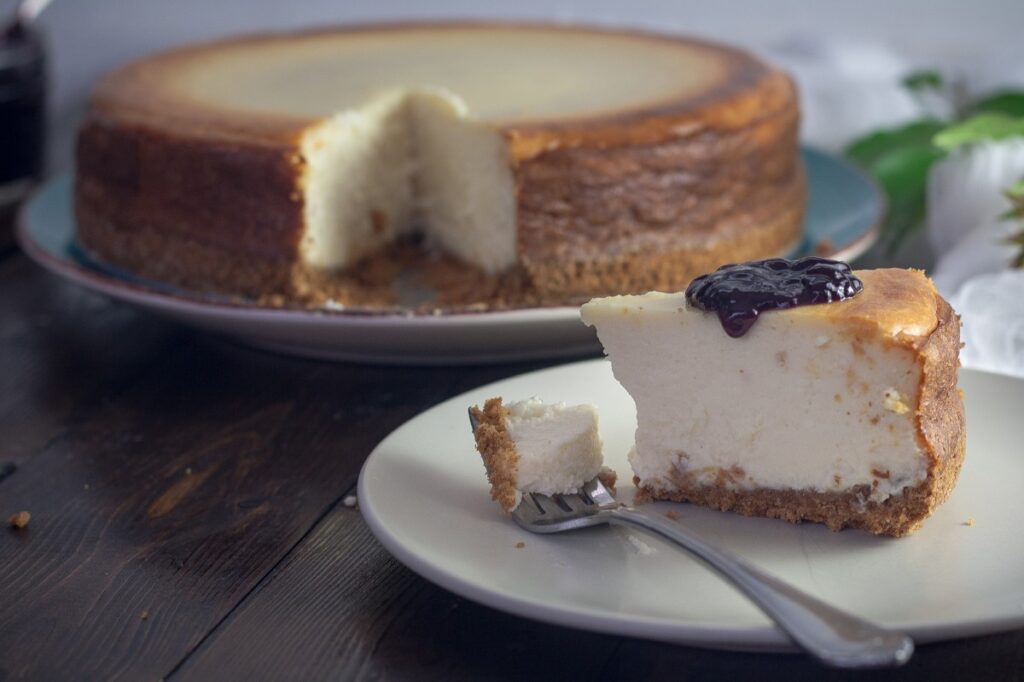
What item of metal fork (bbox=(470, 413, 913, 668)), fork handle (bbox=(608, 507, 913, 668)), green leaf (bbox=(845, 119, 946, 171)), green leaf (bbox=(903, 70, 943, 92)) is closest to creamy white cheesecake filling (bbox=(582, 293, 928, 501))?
metal fork (bbox=(470, 413, 913, 668))

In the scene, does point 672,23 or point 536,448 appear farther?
point 672,23

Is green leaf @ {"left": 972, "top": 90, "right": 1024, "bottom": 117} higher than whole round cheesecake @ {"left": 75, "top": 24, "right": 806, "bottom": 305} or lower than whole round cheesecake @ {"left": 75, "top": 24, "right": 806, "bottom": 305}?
lower

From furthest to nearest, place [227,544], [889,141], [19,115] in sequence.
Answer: [19,115], [889,141], [227,544]

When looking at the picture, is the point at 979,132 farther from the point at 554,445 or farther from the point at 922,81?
the point at 554,445

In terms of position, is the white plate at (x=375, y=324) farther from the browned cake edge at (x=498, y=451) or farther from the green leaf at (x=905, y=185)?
the browned cake edge at (x=498, y=451)

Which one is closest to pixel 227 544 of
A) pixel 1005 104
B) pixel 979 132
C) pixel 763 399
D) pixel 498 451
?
pixel 498 451

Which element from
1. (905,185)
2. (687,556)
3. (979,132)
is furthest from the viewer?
(905,185)

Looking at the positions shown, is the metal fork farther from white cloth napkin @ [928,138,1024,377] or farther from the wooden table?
white cloth napkin @ [928,138,1024,377]

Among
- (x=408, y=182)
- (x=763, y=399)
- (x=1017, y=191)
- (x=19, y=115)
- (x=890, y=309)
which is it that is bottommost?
(x=19, y=115)
